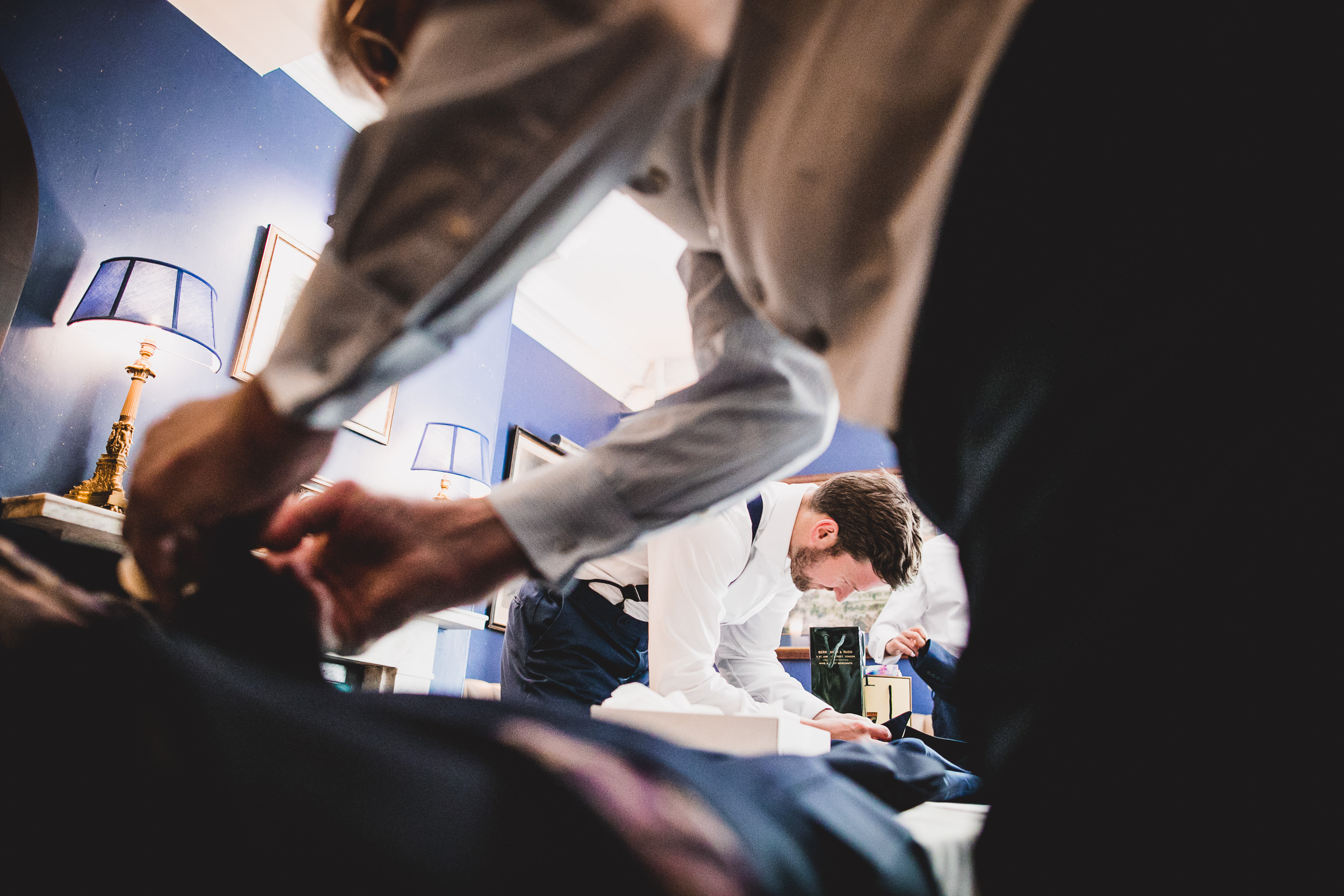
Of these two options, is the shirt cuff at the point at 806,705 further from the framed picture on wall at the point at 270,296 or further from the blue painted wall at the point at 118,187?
the blue painted wall at the point at 118,187

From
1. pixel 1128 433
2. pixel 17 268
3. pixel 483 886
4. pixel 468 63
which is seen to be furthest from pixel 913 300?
pixel 17 268

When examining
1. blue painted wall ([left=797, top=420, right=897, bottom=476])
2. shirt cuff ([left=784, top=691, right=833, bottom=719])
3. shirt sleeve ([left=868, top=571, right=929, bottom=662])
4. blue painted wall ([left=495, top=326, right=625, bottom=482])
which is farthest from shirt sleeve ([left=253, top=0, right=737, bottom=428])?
blue painted wall ([left=797, top=420, right=897, bottom=476])

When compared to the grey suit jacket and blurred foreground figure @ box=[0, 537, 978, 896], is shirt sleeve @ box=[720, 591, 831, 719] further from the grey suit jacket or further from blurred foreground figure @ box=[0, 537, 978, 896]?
blurred foreground figure @ box=[0, 537, 978, 896]

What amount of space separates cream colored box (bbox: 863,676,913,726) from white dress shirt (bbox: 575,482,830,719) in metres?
0.19

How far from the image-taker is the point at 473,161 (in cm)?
41

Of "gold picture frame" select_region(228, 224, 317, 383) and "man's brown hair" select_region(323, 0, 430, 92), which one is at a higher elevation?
"gold picture frame" select_region(228, 224, 317, 383)

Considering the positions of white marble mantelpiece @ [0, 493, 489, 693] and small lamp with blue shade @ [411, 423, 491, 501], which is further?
small lamp with blue shade @ [411, 423, 491, 501]

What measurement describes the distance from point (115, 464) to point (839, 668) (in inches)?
77.4

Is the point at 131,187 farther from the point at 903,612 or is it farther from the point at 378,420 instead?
the point at 903,612

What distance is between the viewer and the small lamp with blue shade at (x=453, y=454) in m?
3.06

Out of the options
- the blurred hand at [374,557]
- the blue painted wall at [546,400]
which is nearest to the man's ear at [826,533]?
the blurred hand at [374,557]

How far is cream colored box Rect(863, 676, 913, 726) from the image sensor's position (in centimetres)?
212

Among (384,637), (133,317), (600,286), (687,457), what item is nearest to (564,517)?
(687,457)

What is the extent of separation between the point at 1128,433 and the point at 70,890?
0.41 meters
